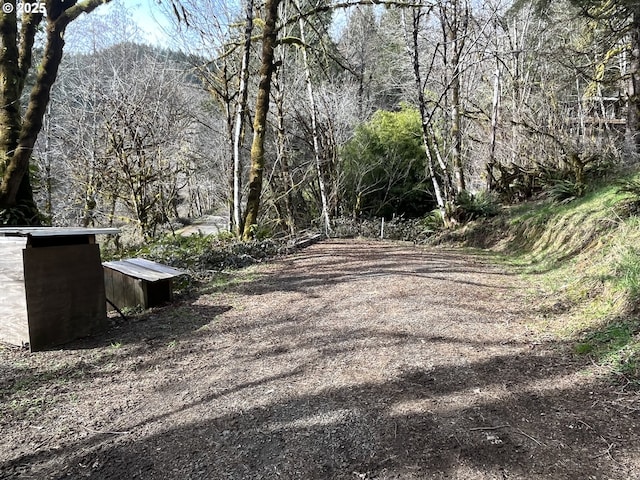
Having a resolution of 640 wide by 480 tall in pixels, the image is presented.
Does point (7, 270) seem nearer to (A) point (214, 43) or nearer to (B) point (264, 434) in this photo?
(B) point (264, 434)

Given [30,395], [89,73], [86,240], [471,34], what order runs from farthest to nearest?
[89,73], [471,34], [86,240], [30,395]

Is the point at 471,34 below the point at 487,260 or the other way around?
the other way around

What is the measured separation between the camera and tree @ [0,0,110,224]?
539 centimetres

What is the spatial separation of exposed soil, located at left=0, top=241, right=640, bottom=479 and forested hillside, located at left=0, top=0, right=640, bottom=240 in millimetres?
3803

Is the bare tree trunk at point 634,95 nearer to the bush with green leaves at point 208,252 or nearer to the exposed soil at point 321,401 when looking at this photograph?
the exposed soil at point 321,401

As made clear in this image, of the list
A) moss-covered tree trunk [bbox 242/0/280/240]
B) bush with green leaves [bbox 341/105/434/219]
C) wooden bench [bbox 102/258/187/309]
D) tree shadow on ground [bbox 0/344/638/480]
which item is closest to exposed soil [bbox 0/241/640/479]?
tree shadow on ground [bbox 0/344/638/480]

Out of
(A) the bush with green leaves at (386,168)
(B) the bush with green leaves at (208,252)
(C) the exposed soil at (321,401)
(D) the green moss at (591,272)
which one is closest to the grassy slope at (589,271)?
(D) the green moss at (591,272)

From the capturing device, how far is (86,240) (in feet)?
10.8

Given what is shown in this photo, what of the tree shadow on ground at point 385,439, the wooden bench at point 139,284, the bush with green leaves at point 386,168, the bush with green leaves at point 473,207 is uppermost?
the bush with green leaves at point 386,168

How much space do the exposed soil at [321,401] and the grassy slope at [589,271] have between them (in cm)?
21

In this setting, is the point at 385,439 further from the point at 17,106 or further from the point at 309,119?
the point at 309,119

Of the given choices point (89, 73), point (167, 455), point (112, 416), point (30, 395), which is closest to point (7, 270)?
point (30, 395)

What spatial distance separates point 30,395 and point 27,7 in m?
6.26

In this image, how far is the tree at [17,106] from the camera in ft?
17.7
